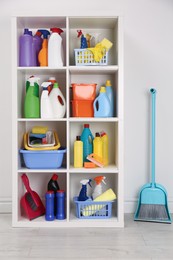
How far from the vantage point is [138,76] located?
2959 mm

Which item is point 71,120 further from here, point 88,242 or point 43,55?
point 88,242

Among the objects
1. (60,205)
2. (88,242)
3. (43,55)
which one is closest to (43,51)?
(43,55)

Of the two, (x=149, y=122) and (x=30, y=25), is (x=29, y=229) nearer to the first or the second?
(x=149, y=122)

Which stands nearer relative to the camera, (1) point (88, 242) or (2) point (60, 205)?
(1) point (88, 242)

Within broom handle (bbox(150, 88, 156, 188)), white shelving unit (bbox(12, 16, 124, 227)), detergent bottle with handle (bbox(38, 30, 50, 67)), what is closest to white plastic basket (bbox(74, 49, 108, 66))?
white shelving unit (bbox(12, 16, 124, 227))

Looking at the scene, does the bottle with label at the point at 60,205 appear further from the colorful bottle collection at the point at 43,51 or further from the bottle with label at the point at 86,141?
the colorful bottle collection at the point at 43,51

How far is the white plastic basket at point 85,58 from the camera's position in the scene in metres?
2.63

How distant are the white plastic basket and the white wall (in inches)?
14.6

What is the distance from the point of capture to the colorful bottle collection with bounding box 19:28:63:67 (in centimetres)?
261

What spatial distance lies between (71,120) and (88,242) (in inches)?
33.5

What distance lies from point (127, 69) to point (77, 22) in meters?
0.56

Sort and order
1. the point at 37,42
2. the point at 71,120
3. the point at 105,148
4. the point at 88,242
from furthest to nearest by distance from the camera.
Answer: the point at 105,148 → the point at 37,42 → the point at 71,120 → the point at 88,242

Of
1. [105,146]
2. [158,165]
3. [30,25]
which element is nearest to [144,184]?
[158,165]

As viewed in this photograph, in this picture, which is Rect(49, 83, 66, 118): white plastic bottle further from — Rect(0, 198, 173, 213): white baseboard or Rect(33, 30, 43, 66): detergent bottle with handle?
Rect(0, 198, 173, 213): white baseboard
